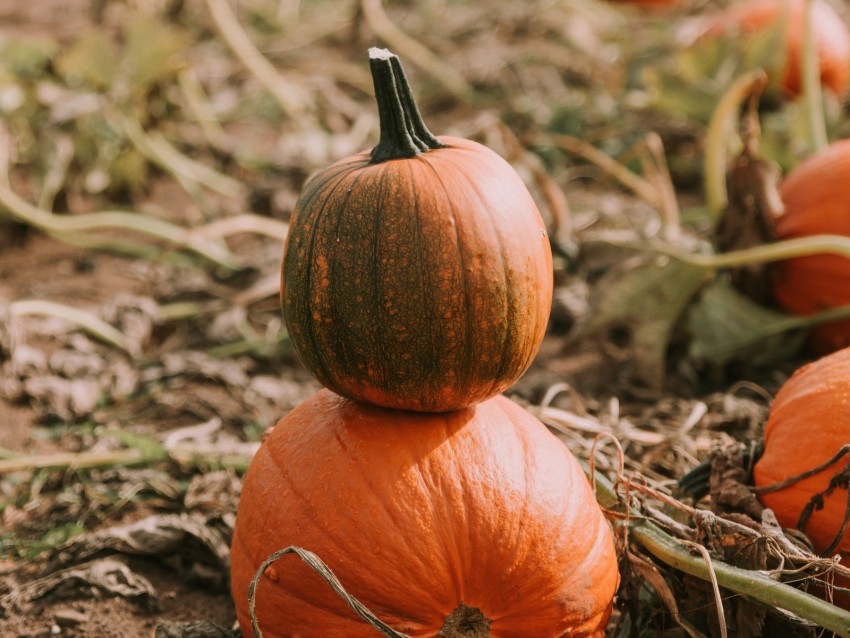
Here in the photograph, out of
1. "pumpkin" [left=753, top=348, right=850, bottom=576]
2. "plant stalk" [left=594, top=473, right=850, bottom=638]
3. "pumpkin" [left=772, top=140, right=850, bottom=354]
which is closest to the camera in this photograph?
"plant stalk" [left=594, top=473, right=850, bottom=638]

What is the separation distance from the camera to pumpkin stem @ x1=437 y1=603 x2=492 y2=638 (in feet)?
6.33

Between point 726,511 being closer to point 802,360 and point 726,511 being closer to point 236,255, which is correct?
point 802,360

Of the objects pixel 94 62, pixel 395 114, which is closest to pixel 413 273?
pixel 395 114

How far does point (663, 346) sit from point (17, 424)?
2.28 m

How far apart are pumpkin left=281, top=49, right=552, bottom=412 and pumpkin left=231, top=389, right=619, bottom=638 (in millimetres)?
117

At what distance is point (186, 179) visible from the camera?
523 cm

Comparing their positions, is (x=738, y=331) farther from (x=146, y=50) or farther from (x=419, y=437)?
(x=146, y=50)

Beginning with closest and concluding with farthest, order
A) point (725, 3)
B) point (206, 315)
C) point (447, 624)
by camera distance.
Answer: point (447, 624) → point (206, 315) → point (725, 3)

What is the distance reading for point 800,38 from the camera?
16.9 ft

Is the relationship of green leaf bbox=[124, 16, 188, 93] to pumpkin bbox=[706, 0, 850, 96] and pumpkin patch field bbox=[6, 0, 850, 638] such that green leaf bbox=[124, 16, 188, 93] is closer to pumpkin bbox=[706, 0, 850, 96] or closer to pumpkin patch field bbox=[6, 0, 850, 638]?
pumpkin patch field bbox=[6, 0, 850, 638]

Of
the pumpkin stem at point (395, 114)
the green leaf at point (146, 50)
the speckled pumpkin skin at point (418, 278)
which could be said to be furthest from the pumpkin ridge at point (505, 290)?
the green leaf at point (146, 50)

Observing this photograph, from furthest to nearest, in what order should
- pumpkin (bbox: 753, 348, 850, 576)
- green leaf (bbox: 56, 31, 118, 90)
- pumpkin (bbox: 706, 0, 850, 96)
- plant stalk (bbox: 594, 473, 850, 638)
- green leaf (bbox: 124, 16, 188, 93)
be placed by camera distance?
1. pumpkin (bbox: 706, 0, 850, 96)
2. green leaf (bbox: 124, 16, 188, 93)
3. green leaf (bbox: 56, 31, 118, 90)
4. pumpkin (bbox: 753, 348, 850, 576)
5. plant stalk (bbox: 594, 473, 850, 638)

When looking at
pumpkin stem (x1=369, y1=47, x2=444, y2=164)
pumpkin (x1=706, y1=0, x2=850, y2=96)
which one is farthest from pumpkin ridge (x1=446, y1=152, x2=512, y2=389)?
pumpkin (x1=706, y1=0, x2=850, y2=96)

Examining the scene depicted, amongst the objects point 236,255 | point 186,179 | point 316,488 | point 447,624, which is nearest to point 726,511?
point 447,624
